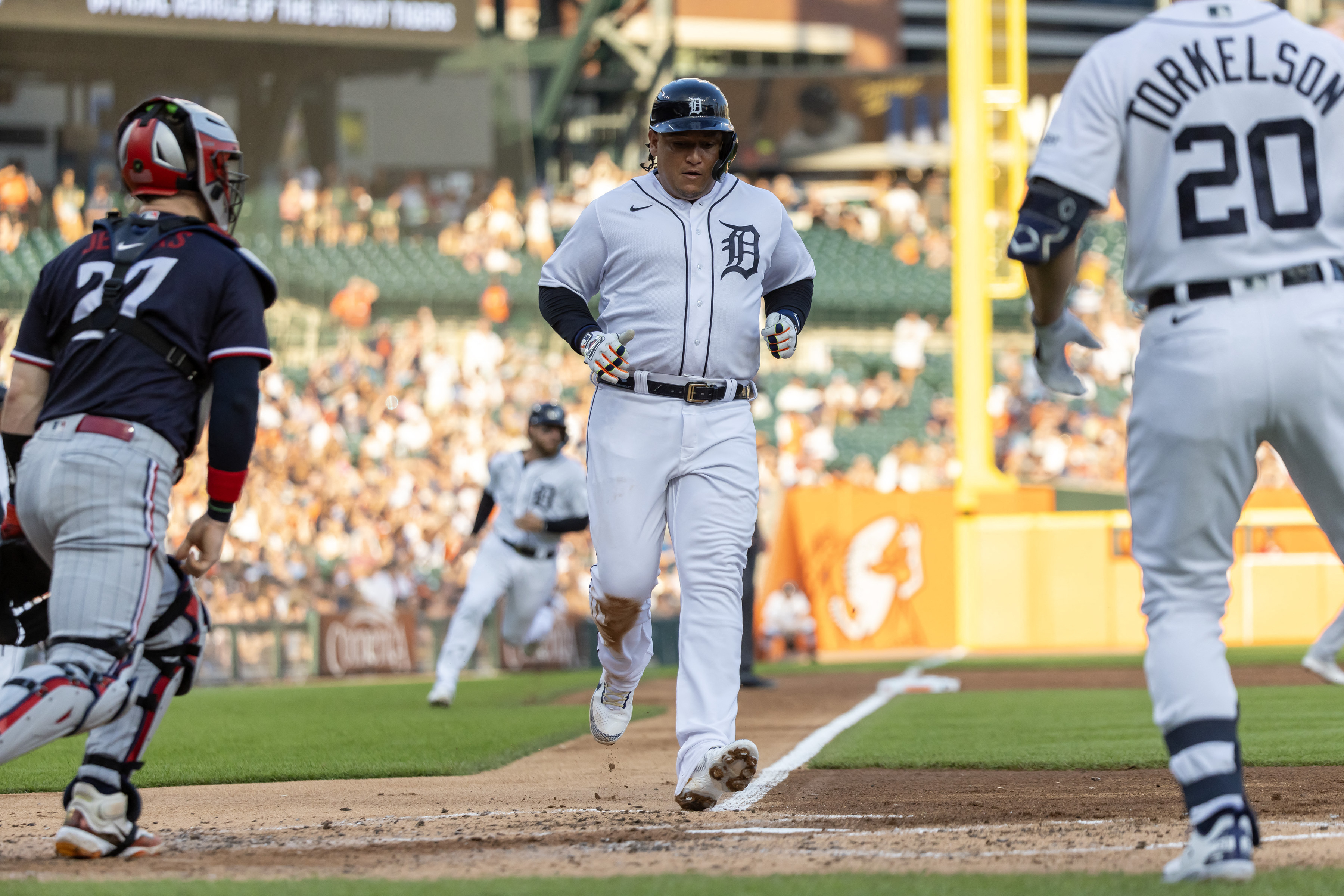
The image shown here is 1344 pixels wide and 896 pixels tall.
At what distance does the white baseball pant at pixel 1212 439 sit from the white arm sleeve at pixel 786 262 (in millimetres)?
2173

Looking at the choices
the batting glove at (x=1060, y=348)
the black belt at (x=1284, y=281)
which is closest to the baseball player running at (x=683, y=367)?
the batting glove at (x=1060, y=348)

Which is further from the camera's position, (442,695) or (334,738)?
(442,695)

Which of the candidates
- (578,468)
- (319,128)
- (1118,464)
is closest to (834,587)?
(1118,464)

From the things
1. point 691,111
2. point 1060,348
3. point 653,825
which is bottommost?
point 653,825

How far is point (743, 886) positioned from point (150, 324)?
6.95 feet

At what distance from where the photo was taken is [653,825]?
16.0 feet

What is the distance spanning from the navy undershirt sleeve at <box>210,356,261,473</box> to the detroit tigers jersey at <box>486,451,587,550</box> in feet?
23.2

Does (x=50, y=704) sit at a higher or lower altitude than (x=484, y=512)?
higher

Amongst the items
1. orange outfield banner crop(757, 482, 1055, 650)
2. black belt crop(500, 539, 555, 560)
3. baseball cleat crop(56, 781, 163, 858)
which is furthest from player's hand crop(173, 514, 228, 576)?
orange outfield banner crop(757, 482, 1055, 650)

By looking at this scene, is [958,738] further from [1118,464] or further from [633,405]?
[1118,464]

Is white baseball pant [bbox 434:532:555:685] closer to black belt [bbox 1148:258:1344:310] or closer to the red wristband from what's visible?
the red wristband

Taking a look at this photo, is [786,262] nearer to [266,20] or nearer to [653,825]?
[653,825]

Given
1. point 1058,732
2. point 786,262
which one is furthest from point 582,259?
point 1058,732

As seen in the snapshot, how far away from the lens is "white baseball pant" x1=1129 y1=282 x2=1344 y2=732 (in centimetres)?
356
